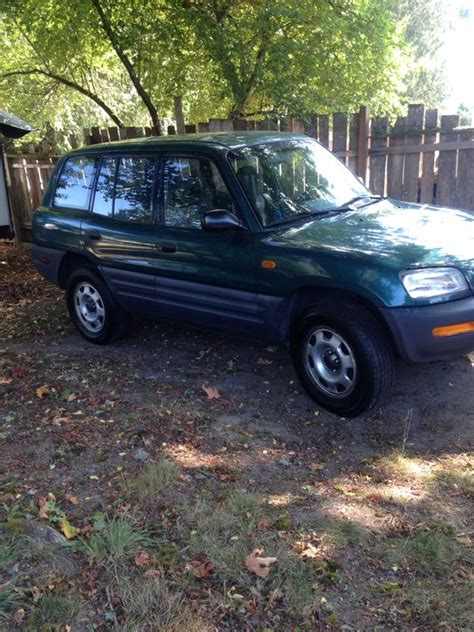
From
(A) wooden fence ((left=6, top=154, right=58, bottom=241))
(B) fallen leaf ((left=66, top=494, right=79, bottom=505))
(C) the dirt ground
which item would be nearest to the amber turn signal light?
(C) the dirt ground

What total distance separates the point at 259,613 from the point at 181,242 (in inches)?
121

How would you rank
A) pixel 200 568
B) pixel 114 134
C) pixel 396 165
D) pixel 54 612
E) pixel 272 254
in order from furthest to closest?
pixel 114 134
pixel 396 165
pixel 272 254
pixel 200 568
pixel 54 612

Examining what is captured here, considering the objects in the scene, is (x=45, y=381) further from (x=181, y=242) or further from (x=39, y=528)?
(x=39, y=528)

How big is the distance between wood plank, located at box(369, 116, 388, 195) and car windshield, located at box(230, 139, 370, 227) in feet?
7.97

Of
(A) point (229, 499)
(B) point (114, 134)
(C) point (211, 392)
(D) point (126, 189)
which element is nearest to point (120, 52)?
(B) point (114, 134)

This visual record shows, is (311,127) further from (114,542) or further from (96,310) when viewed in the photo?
(114,542)

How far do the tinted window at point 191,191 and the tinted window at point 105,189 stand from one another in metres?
0.77

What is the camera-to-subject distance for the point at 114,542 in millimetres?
2932

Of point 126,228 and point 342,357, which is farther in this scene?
point 126,228

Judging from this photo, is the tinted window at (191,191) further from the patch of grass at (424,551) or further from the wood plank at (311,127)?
the wood plank at (311,127)

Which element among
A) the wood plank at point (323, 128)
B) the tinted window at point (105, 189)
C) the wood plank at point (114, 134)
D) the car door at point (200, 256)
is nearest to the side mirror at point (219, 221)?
the car door at point (200, 256)

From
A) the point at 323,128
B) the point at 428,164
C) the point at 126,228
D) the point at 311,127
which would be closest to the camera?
the point at 126,228

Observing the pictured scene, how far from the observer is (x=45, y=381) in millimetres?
5227

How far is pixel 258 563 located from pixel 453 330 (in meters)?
1.93
